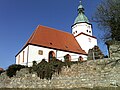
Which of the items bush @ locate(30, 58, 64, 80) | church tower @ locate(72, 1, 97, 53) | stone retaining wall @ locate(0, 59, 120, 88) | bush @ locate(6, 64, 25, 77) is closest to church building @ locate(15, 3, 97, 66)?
church tower @ locate(72, 1, 97, 53)

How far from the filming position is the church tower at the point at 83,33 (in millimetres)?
40072

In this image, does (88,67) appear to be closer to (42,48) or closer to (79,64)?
(79,64)

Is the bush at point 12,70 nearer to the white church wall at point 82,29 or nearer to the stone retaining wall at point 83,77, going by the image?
the stone retaining wall at point 83,77

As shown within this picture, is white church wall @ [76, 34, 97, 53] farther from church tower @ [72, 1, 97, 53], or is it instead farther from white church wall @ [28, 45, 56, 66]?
white church wall @ [28, 45, 56, 66]

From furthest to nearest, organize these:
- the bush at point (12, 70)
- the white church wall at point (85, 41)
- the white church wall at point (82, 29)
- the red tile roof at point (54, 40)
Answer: the white church wall at point (82, 29) → the white church wall at point (85, 41) → the red tile roof at point (54, 40) → the bush at point (12, 70)

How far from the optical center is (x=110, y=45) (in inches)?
680

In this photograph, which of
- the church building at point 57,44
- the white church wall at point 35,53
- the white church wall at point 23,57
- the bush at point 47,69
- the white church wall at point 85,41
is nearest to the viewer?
the bush at point 47,69

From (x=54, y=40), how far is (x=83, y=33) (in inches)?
344

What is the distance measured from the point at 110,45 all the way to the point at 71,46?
18976 mm

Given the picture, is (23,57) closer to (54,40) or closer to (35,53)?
(35,53)

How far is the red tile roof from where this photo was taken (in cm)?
3212

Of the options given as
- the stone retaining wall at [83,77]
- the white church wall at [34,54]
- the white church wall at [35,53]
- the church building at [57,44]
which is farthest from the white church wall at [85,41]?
the stone retaining wall at [83,77]

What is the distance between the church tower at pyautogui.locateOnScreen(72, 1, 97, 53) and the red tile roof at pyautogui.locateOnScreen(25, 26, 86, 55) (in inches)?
61.2

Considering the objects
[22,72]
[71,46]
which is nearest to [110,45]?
[22,72]
